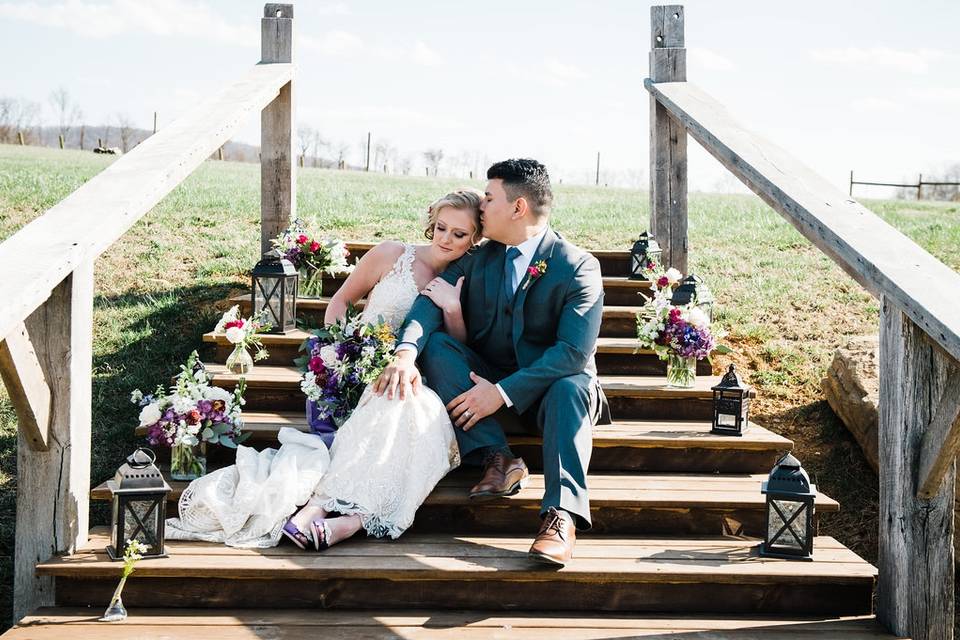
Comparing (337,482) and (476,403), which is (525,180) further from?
(337,482)

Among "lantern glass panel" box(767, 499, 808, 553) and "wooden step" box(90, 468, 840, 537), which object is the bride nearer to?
"wooden step" box(90, 468, 840, 537)

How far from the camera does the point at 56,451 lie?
128 inches

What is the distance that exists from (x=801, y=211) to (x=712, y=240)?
17.2 feet

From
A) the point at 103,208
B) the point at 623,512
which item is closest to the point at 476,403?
the point at 623,512

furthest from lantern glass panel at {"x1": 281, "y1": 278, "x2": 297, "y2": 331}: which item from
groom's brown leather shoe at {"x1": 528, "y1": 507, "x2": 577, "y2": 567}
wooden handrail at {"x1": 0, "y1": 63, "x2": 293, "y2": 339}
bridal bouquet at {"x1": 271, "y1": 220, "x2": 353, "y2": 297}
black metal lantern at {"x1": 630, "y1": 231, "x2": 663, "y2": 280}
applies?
groom's brown leather shoe at {"x1": 528, "y1": 507, "x2": 577, "y2": 567}

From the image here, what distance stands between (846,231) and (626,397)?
1449 mm

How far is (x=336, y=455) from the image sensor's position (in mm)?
3654

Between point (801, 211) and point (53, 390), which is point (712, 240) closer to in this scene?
point (801, 211)

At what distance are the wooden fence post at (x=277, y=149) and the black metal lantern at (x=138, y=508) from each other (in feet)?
8.90

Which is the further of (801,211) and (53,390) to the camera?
(801,211)

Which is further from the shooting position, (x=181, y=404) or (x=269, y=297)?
(x=269, y=297)

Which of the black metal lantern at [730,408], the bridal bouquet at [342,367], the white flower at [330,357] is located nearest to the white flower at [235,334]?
the bridal bouquet at [342,367]

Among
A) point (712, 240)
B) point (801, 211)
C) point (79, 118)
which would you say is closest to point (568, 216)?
point (712, 240)

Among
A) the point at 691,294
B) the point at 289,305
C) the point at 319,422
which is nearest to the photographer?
the point at 319,422
